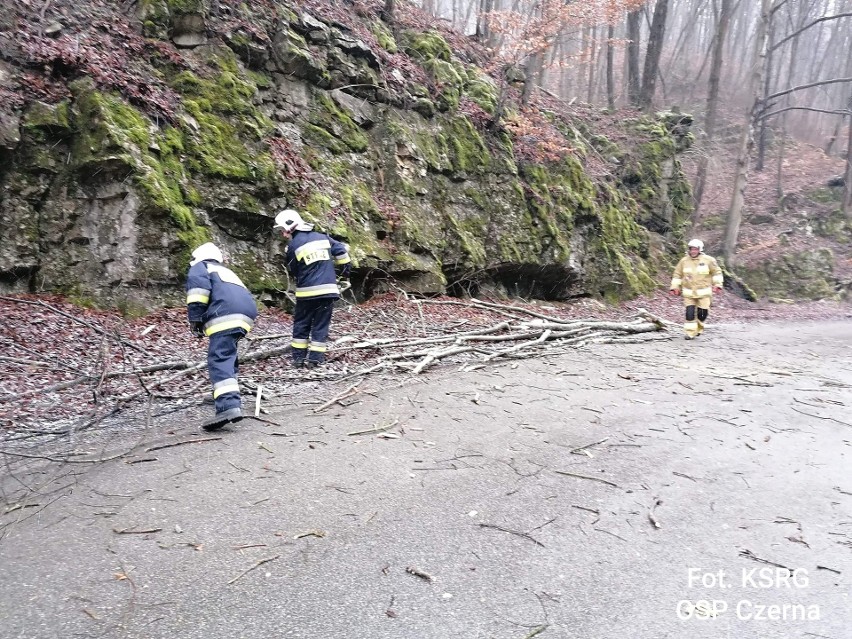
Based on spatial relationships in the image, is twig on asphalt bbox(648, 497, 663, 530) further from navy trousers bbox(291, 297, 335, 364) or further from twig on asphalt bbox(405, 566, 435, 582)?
navy trousers bbox(291, 297, 335, 364)

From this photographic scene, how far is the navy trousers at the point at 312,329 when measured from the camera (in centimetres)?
694

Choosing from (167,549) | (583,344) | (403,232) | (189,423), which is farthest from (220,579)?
(403,232)

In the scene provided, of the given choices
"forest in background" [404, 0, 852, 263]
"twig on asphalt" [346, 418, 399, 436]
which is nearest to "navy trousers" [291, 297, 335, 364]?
"twig on asphalt" [346, 418, 399, 436]

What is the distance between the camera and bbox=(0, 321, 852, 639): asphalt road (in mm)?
2471

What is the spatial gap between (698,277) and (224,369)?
9795 millimetres

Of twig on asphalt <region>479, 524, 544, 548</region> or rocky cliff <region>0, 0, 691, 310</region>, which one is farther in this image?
rocky cliff <region>0, 0, 691, 310</region>

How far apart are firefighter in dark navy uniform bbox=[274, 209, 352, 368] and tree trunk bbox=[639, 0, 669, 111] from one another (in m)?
20.0

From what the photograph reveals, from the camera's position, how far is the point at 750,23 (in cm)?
4538

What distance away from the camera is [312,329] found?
7016 mm

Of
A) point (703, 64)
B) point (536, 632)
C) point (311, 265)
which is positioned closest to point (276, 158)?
point (311, 265)

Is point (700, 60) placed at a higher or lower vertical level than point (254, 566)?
higher

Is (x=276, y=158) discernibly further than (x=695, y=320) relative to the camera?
No

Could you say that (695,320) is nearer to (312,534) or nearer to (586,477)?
(586,477)

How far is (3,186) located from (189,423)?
604cm
